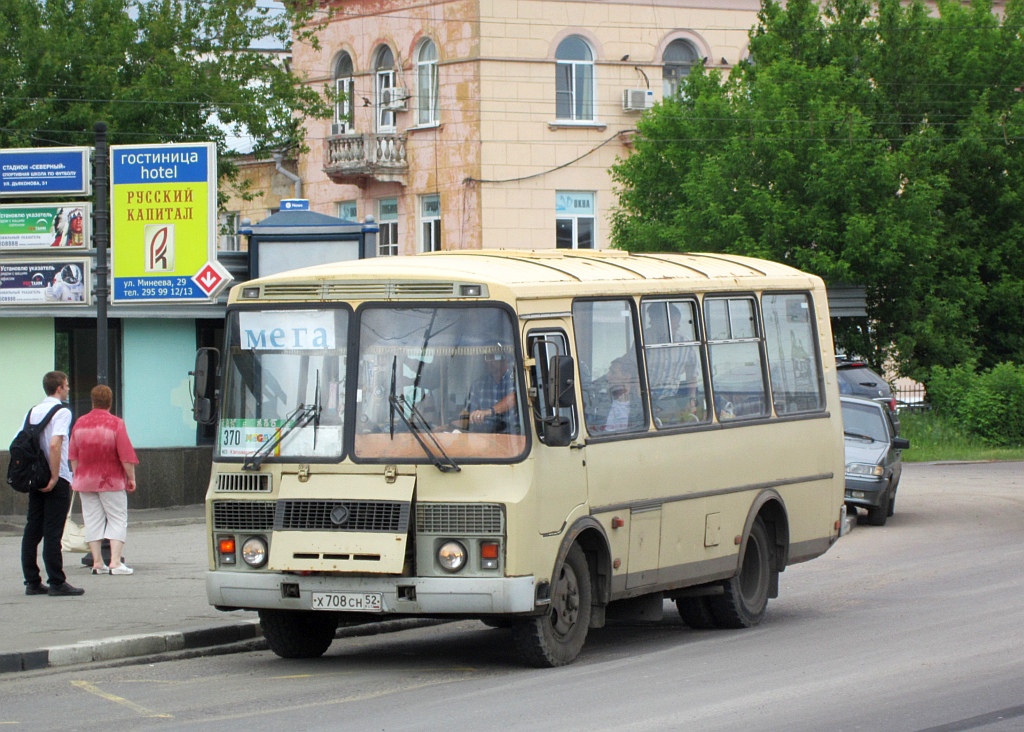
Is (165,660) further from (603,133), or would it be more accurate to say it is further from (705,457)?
(603,133)

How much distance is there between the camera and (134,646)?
1159 cm

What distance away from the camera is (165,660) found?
37.9 ft

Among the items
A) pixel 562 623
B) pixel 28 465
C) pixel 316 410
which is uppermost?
pixel 316 410

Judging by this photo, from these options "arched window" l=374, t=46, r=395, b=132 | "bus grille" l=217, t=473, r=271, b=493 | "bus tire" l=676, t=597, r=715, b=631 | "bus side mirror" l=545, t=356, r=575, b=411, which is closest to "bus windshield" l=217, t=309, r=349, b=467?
"bus grille" l=217, t=473, r=271, b=493

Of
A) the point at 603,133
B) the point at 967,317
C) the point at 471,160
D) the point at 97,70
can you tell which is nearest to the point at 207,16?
the point at 97,70

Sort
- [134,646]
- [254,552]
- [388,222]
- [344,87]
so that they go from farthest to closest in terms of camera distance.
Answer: [344,87] → [388,222] → [134,646] → [254,552]

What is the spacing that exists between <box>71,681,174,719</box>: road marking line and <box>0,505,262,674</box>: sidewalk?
2.56 feet

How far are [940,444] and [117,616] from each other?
Answer: 27.3m

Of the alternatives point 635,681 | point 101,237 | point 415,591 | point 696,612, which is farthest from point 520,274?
point 101,237

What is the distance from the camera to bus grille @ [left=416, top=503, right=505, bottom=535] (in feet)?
33.9

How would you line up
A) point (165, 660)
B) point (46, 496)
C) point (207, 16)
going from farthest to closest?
point (207, 16), point (46, 496), point (165, 660)

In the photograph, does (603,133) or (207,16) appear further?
(603,133)

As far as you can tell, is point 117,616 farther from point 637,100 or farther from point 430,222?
point 637,100

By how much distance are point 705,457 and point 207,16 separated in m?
28.1
